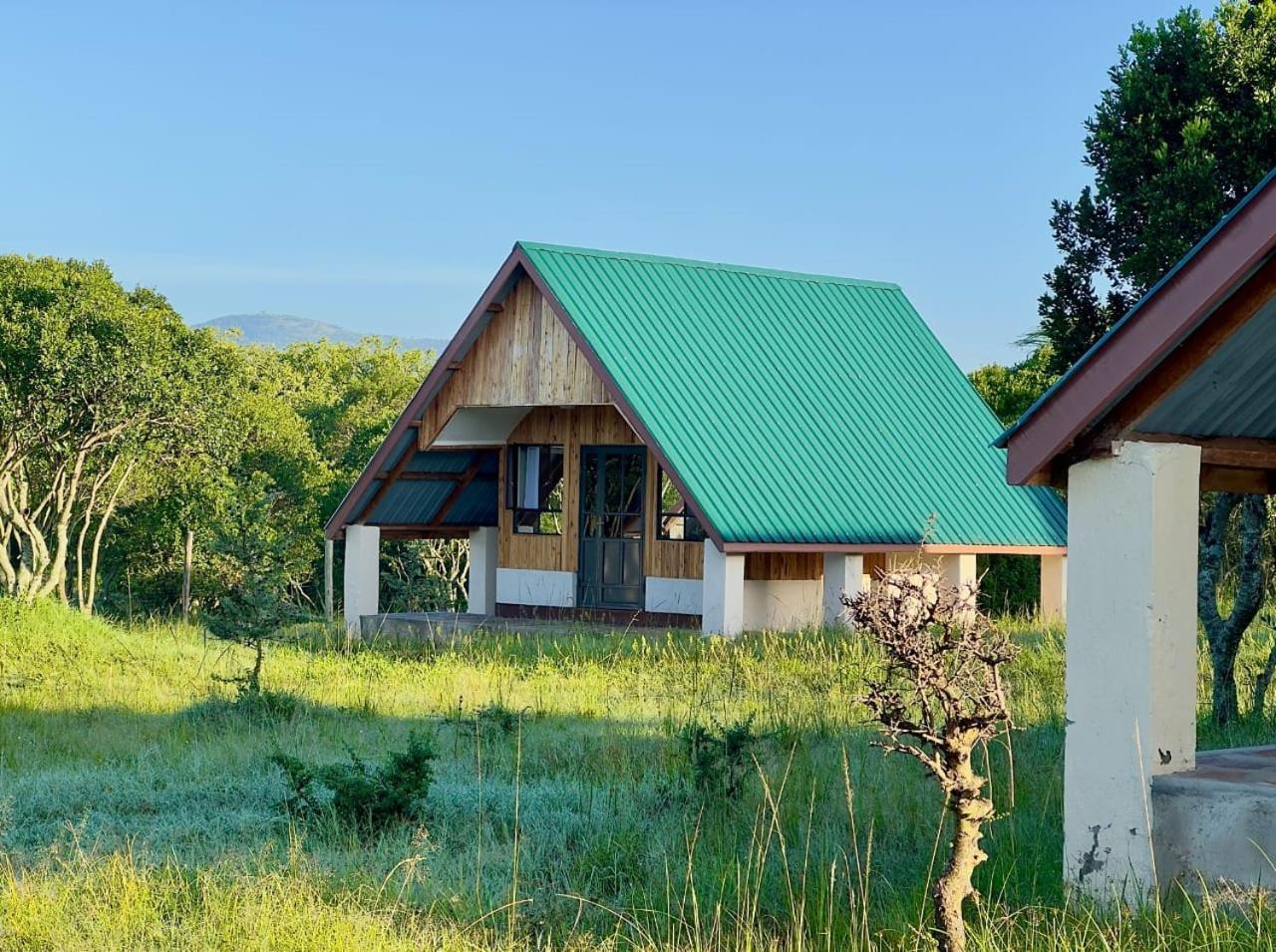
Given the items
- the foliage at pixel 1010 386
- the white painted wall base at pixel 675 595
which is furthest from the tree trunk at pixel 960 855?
the foliage at pixel 1010 386

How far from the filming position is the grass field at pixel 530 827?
7.75 m

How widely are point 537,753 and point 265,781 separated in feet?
7.17

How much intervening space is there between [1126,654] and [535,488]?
66.5ft

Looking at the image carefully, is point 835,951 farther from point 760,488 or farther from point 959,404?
point 959,404

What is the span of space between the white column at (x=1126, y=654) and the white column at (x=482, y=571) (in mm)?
21075

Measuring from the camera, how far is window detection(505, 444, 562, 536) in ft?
90.8

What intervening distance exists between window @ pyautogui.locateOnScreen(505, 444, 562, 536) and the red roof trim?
19146mm

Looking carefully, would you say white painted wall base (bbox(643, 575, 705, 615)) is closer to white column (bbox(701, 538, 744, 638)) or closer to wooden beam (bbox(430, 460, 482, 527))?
white column (bbox(701, 538, 744, 638))

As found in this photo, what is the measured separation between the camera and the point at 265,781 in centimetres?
1178

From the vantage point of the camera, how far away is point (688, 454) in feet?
73.7

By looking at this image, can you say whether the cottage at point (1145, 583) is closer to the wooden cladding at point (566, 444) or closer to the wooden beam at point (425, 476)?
the wooden cladding at point (566, 444)

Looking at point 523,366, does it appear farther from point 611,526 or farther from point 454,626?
point 454,626

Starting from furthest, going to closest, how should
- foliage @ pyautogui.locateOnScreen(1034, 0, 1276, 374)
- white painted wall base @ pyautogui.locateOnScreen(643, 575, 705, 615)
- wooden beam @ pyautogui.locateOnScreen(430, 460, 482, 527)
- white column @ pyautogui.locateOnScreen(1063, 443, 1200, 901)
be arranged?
wooden beam @ pyautogui.locateOnScreen(430, 460, 482, 527) → white painted wall base @ pyautogui.locateOnScreen(643, 575, 705, 615) → foliage @ pyautogui.locateOnScreen(1034, 0, 1276, 374) → white column @ pyautogui.locateOnScreen(1063, 443, 1200, 901)

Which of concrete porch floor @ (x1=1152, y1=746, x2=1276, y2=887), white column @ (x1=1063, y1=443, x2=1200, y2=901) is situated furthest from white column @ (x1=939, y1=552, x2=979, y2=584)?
concrete porch floor @ (x1=1152, y1=746, x2=1276, y2=887)
